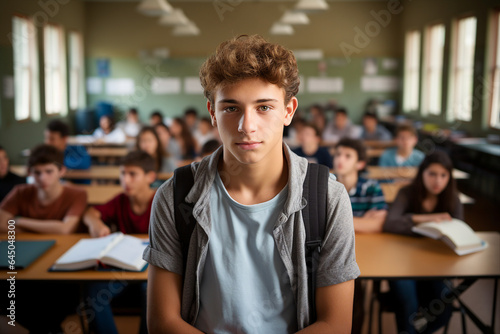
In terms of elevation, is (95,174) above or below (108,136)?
below

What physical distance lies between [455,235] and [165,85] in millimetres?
10516

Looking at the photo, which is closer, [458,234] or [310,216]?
[310,216]

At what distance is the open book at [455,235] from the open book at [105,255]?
4.63 feet

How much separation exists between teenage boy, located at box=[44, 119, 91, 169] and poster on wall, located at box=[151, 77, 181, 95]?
6710 mm

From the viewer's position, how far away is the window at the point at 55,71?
9453mm

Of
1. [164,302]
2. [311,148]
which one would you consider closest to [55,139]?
[311,148]

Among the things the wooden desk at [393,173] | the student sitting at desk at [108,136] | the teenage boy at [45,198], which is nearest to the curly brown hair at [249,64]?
the teenage boy at [45,198]

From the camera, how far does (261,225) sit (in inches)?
51.4

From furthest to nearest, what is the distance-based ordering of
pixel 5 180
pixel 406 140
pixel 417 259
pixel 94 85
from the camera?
1. pixel 94 85
2. pixel 406 140
3. pixel 5 180
4. pixel 417 259

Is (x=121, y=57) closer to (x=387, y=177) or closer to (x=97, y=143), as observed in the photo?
(x=97, y=143)

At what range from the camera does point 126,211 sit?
114 inches

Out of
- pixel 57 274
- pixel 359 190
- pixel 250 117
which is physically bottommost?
pixel 57 274

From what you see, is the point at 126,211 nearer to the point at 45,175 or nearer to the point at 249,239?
the point at 45,175

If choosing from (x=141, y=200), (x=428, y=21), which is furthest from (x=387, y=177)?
(x=428, y=21)
